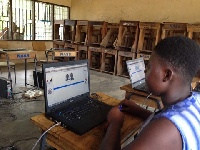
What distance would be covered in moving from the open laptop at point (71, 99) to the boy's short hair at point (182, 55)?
1.83ft

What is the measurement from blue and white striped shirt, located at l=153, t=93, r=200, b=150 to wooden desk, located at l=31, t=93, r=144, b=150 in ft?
1.26

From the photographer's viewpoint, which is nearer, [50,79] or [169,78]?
[169,78]

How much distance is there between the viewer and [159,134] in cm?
62

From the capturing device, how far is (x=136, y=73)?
228 centimetres

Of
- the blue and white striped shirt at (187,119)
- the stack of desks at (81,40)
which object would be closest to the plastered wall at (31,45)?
the stack of desks at (81,40)

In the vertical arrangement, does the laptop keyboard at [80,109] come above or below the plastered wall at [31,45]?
below

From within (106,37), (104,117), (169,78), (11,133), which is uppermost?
(106,37)

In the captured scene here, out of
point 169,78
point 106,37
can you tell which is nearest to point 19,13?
point 106,37

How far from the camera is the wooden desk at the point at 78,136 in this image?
3.02 ft

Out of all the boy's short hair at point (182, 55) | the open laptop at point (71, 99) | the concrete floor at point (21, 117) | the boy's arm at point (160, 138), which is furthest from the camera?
the concrete floor at point (21, 117)

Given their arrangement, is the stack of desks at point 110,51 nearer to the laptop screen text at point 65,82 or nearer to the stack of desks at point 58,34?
the stack of desks at point 58,34

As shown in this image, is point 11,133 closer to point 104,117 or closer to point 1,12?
point 104,117

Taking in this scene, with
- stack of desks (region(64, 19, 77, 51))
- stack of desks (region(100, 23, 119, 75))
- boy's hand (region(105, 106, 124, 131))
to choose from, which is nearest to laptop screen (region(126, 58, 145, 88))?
boy's hand (region(105, 106, 124, 131))

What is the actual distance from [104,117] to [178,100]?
0.51 meters
